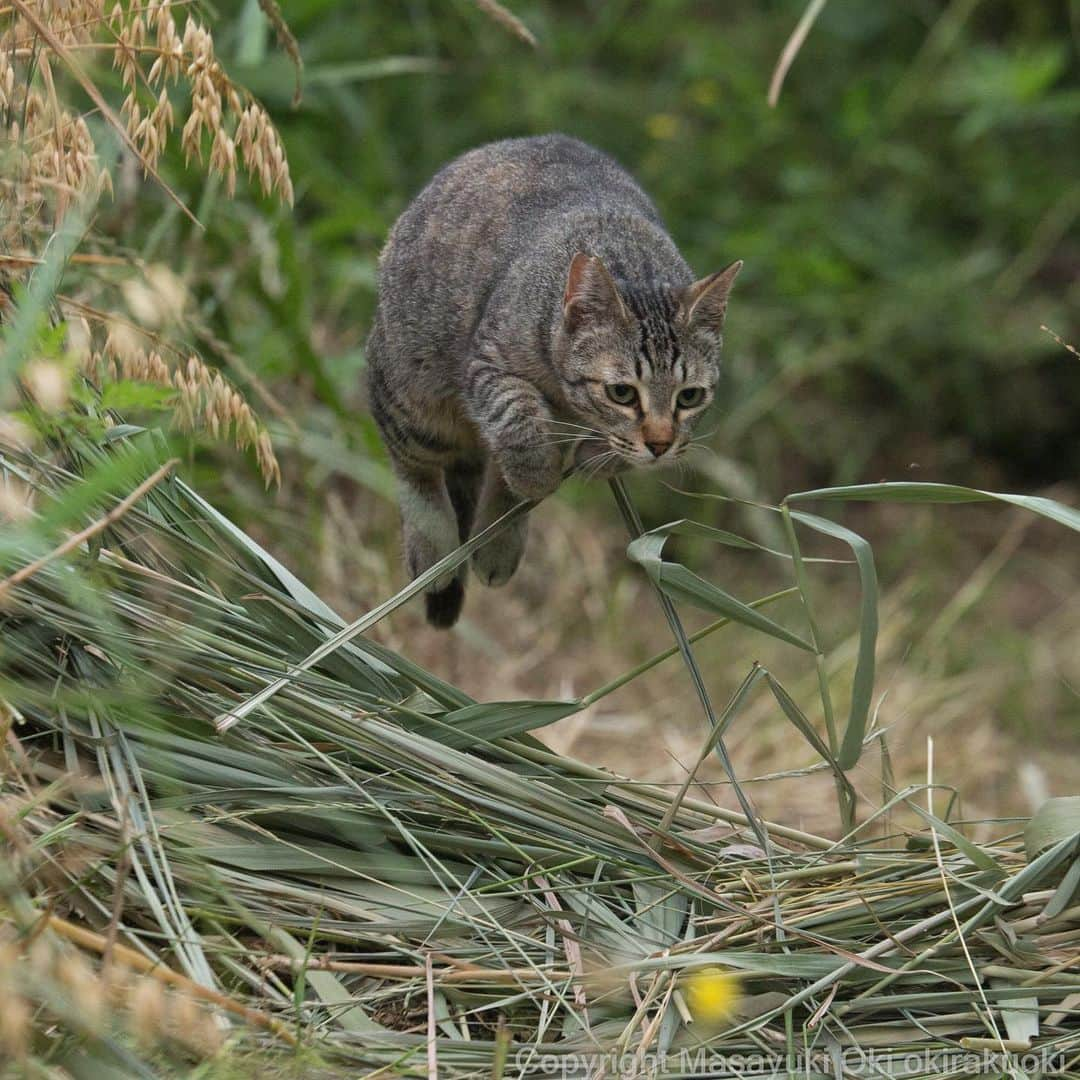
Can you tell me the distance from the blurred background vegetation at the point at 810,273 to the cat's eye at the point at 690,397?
75.3 inches

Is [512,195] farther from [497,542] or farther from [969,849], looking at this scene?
[969,849]

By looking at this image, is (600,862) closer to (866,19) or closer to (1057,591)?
(1057,591)

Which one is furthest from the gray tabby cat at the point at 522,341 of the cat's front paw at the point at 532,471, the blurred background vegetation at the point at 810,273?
the blurred background vegetation at the point at 810,273

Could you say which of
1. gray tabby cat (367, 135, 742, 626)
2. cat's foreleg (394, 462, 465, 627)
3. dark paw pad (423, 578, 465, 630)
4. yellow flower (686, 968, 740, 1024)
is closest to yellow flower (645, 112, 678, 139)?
gray tabby cat (367, 135, 742, 626)

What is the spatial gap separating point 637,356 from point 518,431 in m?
0.26

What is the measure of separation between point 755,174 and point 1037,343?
140cm

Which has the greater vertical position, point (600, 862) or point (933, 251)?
point (600, 862)

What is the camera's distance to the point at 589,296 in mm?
2705

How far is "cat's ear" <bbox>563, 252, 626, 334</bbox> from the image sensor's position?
266cm

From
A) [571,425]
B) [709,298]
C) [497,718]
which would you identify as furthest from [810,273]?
[497,718]

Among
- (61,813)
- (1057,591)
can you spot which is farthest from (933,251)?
(61,813)

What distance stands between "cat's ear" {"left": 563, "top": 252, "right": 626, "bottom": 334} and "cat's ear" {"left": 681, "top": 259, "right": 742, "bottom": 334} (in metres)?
0.13

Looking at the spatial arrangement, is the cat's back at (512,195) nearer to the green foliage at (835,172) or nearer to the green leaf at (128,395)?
the green leaf at (128,395)

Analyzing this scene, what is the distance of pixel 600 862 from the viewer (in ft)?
7.10
